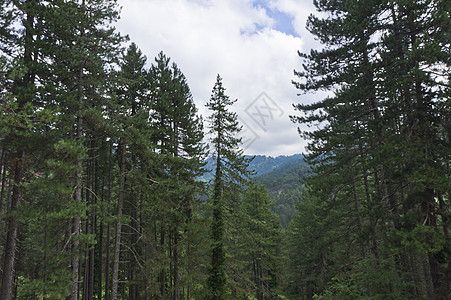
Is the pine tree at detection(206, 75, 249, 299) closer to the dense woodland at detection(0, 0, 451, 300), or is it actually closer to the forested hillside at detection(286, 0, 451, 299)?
the dense woodland at detection(0, 0, 451, 300)

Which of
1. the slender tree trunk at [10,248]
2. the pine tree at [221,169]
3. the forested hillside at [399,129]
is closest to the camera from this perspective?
the forested hillside at [399,129]

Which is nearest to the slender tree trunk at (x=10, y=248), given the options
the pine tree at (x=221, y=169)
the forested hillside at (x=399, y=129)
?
the pine tree at (x=221, y=169)

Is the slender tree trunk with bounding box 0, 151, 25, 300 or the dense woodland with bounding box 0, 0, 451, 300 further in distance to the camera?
the slender tree trunk with bounding box 0, 151, 25, 300

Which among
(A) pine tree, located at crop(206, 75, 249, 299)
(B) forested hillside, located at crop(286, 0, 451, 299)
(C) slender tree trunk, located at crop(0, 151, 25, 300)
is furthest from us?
(A) pine tree, located at crop(206, 75, 249, 299)

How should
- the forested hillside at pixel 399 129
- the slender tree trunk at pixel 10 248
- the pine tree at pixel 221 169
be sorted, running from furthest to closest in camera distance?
the pine tree at pixel 221 169 < the slender tree trunk at pixel 10 248 < the forested hillside at pixel 399 129

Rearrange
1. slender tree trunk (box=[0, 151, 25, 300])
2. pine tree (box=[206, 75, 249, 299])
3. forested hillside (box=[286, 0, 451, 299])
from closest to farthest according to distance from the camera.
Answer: forested hillside (box=[286, 0, 451, 299])
slender tree trunk (box=[0, 151, 25, 300])
pine tree (box=[206, 75, 249, 299])

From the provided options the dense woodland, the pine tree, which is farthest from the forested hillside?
the pine tree

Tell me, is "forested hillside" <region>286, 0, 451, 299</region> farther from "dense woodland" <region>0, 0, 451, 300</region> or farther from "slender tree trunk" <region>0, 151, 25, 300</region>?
"slender tree trunk" <region>0, 151, 25, 300</region>

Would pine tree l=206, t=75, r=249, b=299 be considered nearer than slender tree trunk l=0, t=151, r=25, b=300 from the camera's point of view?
No

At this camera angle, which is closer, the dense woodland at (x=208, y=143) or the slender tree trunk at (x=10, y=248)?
the dense woodland at (x=208, y=143)

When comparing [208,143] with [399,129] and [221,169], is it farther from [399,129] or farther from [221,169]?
[399,129]

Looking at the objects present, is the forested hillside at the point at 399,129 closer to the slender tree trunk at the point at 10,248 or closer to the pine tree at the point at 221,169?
the pine tree at the point at 221,169

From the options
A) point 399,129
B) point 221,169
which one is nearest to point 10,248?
point 221,169

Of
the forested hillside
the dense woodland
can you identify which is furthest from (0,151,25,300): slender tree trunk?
the forested hillside
